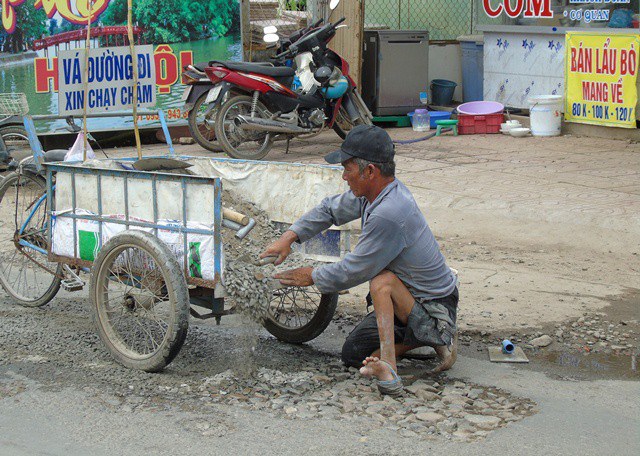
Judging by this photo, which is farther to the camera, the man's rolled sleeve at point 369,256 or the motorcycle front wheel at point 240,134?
the motorcycle front wheel at point 240,134

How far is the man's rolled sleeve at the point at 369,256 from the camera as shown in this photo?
4.44 metres

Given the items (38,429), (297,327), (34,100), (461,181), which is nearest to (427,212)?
(461,181)

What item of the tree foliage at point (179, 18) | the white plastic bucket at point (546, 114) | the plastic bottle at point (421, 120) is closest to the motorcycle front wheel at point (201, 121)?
the tree foliage at point (179, 18)

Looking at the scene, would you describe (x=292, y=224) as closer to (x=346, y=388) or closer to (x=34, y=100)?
(x=346, y=388)

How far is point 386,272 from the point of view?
4.53m

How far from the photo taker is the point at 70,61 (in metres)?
5.95

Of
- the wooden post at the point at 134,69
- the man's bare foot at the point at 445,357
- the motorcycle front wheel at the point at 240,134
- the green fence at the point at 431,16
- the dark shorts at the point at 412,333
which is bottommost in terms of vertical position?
the man's bare foot at the point at 445,357

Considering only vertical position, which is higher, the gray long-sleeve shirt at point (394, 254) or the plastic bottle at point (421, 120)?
the plastic bottle at point (421, 120)

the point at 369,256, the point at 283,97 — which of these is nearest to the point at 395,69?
the point at 283,97

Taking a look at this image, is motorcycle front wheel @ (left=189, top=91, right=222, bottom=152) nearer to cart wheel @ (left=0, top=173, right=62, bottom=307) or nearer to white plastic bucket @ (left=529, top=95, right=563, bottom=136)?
white plastic bucket @ (left=529, top=95, right=563, bottom=136)

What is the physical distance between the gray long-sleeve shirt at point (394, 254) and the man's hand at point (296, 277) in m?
0.03

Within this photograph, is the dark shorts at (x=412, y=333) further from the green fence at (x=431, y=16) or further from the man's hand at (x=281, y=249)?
the green fence at (x=431, y=16)

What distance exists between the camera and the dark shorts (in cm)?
459

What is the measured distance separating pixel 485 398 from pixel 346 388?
666 millimetres
